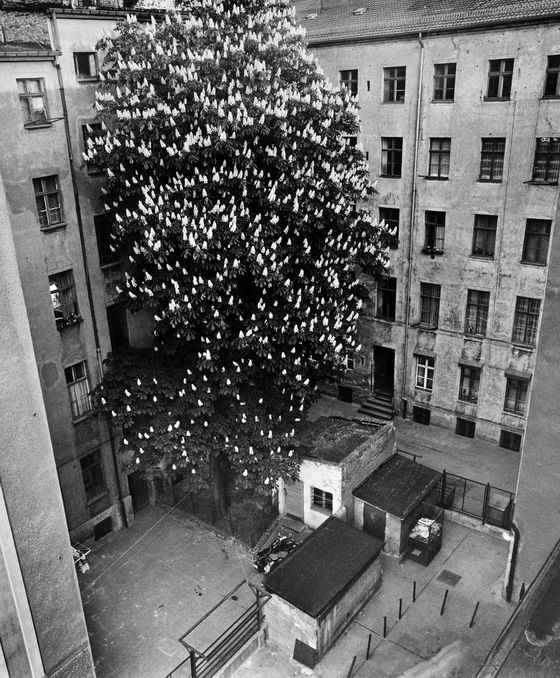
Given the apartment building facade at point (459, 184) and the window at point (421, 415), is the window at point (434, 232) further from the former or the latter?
the window at point (421, 415)

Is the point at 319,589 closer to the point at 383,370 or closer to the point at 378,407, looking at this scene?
the point at 378,407

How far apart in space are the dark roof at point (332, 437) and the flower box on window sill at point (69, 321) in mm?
9195

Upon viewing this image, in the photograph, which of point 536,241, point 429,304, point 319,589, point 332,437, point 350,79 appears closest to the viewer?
point 319,589

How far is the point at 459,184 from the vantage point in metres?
28.7

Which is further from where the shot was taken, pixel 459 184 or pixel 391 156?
pixel 391 156

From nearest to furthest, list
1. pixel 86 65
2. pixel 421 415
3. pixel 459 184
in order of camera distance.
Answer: pixel 86 65 < pixel 459 184 < pixel 421 415

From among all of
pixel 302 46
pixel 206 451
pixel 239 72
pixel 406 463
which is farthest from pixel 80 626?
pixel 302 46

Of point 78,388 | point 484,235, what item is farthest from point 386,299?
point 78,388

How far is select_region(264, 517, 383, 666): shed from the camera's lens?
19844 mm

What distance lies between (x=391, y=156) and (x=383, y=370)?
36.6 feet

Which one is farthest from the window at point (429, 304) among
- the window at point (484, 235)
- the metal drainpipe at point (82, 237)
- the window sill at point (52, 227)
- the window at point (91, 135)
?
the window sill at point (52, 227)

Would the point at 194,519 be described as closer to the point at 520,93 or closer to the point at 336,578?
the point at 336,578

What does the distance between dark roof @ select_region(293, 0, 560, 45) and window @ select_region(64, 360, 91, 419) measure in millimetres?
19062

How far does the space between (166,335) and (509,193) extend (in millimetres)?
15915
